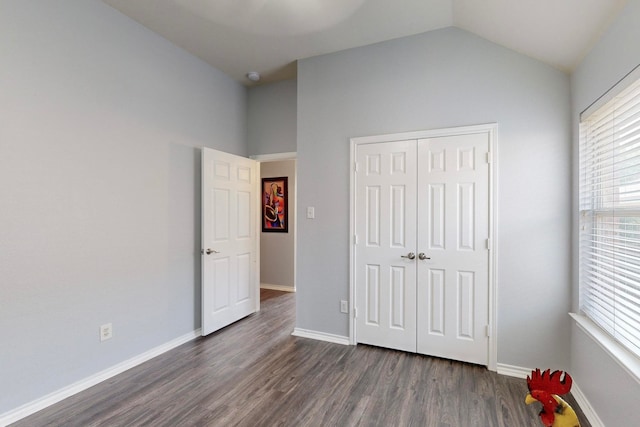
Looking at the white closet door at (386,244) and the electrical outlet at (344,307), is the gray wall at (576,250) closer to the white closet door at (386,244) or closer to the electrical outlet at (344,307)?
the white closet door at (386,244)

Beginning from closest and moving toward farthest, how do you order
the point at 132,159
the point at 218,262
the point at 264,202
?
the point at 132,159 → the point at 218,262 → the point at 264,202

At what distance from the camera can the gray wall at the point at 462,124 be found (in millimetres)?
2451

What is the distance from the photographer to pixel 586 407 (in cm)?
204

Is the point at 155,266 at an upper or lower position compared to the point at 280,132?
lower

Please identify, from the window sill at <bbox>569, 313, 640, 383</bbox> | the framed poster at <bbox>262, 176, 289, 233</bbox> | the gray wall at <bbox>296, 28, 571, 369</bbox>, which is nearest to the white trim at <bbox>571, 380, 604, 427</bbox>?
the gray wall at <bbox>296, 28, 571, 369</bbox>

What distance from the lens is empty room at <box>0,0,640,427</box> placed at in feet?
6.48

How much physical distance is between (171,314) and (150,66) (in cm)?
236

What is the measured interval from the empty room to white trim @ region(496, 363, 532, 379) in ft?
0.04

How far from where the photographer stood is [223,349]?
3018mm

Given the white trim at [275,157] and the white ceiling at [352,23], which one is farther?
the white trim at [275,157]

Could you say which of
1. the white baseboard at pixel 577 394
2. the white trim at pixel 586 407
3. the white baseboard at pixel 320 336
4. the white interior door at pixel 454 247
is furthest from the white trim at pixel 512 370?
the white baseboard at pixel 320 336

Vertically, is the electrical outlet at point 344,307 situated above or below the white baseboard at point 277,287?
above

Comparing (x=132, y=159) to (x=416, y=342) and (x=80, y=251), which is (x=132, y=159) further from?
(x=416, y=342)

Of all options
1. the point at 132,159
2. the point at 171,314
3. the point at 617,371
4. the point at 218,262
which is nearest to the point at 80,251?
the point at 132,159
